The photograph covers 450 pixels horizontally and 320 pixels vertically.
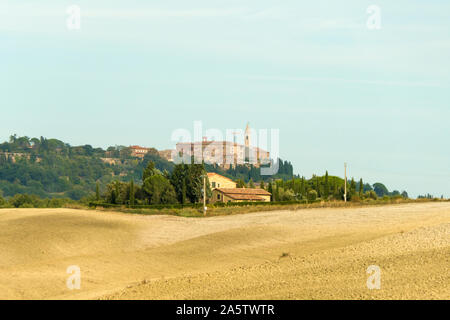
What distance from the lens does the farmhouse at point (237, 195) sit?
89.6m

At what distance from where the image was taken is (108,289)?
21828mm

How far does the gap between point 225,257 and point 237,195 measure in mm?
62342

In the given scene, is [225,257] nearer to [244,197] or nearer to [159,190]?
[159,190]

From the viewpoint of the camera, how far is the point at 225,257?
28.6 meters

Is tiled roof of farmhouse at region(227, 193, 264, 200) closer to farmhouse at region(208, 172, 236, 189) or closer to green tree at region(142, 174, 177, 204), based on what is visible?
green tree at region(142, 174, 177, 204)

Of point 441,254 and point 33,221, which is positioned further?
point 33,221

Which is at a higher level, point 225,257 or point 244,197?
point 244,197

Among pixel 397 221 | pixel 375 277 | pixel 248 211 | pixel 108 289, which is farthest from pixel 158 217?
pixel 375 277

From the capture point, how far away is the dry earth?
19516 millimetres

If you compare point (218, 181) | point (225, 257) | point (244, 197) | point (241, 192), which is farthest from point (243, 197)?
point (225, 257)
